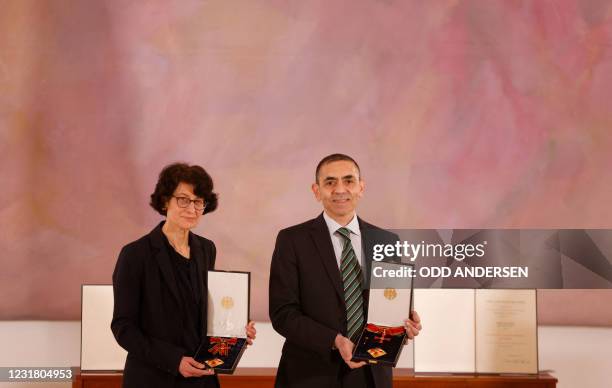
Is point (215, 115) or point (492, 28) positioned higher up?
point (492, 28)

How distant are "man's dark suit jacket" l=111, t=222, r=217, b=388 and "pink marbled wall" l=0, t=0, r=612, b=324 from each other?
5.25 feet

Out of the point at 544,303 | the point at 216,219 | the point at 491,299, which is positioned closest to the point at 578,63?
the point at 544,303

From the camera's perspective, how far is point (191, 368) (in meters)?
2.23

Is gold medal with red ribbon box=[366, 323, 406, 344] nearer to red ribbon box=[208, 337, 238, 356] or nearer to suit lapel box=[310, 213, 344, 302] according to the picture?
suit lapel box=[310, 213, 344, 302]

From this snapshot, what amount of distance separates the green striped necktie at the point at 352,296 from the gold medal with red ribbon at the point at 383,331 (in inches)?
3.0

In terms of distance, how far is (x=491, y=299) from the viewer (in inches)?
122

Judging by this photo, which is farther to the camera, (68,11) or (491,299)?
(68,11)

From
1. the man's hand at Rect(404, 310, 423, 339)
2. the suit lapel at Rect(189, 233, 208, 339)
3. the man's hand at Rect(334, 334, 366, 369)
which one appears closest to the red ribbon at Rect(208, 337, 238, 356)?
the suit lapel at Rect(189, 233, 208, 339)

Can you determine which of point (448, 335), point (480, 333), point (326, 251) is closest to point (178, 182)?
point (326, 251)

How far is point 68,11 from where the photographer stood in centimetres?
396

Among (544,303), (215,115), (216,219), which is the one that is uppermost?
(215,115)

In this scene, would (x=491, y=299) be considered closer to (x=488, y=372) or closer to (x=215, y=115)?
(x=488, y=372)

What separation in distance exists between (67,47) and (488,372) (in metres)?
2.83

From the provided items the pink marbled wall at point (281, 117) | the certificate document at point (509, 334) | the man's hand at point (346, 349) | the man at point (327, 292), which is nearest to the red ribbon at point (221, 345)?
the man at point (327, 292)
